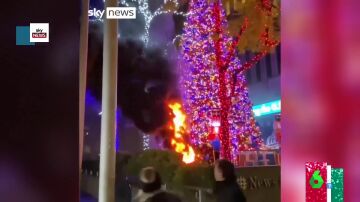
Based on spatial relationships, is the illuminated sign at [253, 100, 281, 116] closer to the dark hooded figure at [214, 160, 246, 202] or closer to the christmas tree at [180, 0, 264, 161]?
the christmas tree at [180, 0, 264, 161]

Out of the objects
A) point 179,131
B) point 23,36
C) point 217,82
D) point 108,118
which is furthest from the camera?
point 179,131

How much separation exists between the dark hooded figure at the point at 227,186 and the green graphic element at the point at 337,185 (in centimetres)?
71

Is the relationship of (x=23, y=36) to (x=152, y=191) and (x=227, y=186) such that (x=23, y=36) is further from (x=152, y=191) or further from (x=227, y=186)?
(x=227, y=186)

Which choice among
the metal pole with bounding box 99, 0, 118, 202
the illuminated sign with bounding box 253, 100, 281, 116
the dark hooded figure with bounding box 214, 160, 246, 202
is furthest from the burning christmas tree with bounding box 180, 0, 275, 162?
the metal pole with bounding box 99, 0, 118, 202

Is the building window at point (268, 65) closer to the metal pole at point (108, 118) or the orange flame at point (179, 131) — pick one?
the orange flame at point (179, 131)

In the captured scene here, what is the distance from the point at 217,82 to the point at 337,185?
99.9 inches

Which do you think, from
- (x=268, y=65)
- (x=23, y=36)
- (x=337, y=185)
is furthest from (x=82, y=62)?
(x=268, y=65)

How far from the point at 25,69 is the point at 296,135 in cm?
193

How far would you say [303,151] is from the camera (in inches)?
119

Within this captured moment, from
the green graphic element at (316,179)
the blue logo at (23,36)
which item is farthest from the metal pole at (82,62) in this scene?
the green graphic element at (316,179)

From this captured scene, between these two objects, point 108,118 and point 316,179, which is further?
point 108,118

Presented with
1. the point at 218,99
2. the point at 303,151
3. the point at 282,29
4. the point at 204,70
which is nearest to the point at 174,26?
the point at 204,70

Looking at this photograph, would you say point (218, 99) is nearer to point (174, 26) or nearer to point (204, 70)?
point (204, 70)

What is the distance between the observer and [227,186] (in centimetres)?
324
